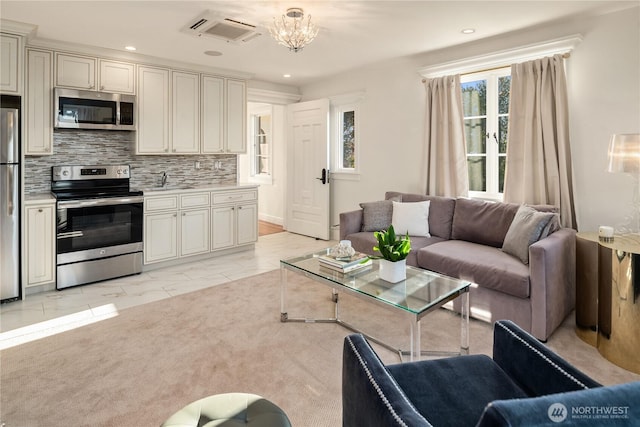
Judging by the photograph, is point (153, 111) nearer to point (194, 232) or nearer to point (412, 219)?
point (194, 232)

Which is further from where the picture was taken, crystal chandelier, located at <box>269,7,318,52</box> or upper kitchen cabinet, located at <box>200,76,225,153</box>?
upper kitchen cabinet, located at <box>200,76,225,153</box>

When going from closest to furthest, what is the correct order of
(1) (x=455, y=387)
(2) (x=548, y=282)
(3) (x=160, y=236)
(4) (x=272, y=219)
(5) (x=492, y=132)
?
(1) (x=455, y=387)
(2) (x=548, y=282)
(5) (x=492, y=132)
(3) (x=160, y=236)
(4) (x=272, y=219)

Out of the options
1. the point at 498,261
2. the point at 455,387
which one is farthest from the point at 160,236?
the point at 455,387

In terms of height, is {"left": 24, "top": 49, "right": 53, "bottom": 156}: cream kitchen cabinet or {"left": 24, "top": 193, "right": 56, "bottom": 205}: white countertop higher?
{"left": 24, "top": 49, "right": 53, "bottom": 156}: cream kitchen cabinet

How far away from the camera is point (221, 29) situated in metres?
3.48

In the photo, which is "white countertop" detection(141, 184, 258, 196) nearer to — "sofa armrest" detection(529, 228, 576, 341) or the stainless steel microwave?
the stainless steel microwave

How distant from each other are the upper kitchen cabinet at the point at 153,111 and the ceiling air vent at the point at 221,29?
3.83 feet

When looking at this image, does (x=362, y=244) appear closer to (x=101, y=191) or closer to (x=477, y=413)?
(x=477, y=413)

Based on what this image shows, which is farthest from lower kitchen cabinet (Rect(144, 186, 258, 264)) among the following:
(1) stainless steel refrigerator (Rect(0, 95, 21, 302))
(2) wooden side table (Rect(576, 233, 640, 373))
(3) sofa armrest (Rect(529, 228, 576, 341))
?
(2) wooden side table (Rect(576, 233, 640, 373))

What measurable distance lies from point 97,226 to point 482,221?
3.91 metres

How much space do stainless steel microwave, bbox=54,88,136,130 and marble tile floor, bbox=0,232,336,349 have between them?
1704mm

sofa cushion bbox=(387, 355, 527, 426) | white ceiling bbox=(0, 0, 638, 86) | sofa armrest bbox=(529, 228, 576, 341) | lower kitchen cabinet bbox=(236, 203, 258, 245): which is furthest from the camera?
lower kitchen cabinet bbox=(236, 203, 258, 245)

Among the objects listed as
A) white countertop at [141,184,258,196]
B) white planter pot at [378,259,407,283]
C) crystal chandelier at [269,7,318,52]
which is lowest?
white planter pot at [378,259,407,283]

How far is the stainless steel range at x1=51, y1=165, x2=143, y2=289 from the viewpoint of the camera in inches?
148
